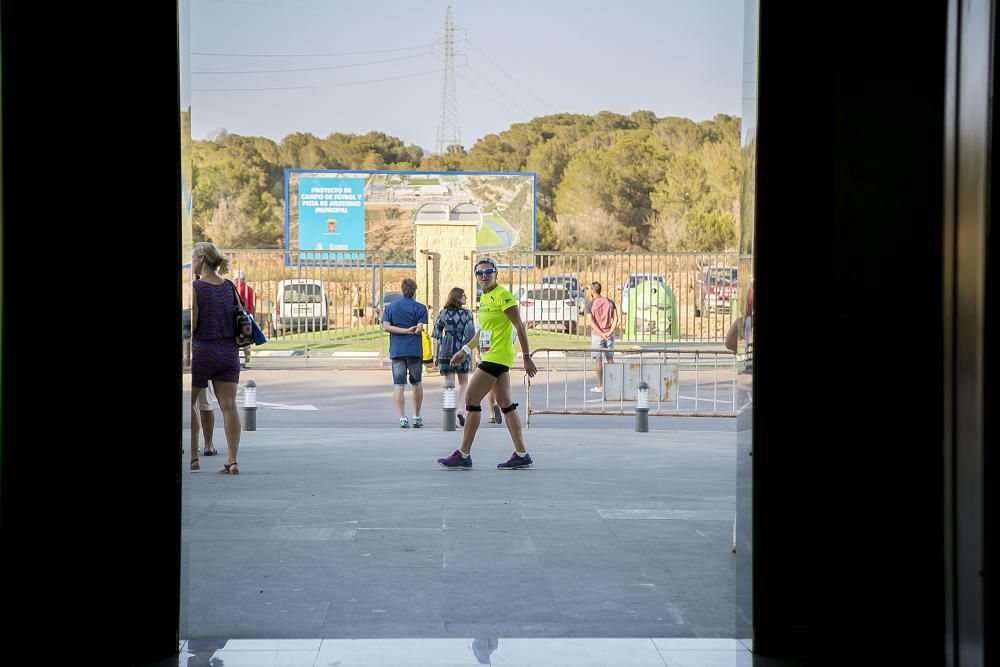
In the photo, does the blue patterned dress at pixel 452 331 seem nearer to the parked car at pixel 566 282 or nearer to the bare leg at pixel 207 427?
the bare leg at pixel 207 427

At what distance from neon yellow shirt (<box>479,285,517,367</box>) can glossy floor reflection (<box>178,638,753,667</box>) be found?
4.72m

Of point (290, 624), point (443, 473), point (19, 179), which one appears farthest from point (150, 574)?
point (443, 473)

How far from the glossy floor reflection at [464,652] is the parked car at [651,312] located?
690 inches

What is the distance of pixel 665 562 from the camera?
6.26 metres

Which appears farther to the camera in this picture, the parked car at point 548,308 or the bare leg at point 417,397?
the parked car at point 548,308

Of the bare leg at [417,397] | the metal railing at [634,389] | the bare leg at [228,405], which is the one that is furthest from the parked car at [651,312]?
the bare leg at [228,405]

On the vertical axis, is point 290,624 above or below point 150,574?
below

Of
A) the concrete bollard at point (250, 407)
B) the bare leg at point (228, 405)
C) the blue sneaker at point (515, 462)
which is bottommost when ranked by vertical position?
the blue sneaker at point (515, 462)

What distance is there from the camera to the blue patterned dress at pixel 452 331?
42.0 feet

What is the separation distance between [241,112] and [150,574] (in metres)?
48.6

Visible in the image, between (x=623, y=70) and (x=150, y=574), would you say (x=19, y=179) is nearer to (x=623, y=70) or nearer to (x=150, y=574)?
(x=150, y=574)

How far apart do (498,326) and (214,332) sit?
2.23 metres

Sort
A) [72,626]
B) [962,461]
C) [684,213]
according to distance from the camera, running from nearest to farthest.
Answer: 1. [962,461]
2. [72,626]
3. [684,213]

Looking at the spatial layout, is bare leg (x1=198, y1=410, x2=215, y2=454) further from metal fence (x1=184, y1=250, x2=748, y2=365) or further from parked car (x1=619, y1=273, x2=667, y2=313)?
parked car (x1=619, y1=273, x2=667, y2=313)
